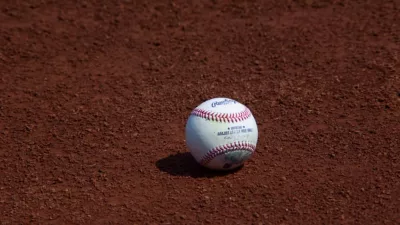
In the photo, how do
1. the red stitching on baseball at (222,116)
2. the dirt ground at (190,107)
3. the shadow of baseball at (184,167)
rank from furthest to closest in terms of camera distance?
the shadow of baseball at (184,167)
the red stitching on baseball at (222,116)
the dirt ground at (190,107)

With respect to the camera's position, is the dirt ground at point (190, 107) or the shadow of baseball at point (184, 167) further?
the shadow of baseball at point (184, 167)

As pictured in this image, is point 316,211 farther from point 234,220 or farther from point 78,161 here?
point 78,161

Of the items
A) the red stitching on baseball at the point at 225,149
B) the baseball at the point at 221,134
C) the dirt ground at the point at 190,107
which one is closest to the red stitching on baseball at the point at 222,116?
the baseball at the point at 221,134

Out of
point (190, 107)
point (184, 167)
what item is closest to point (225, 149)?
point (184, 167)

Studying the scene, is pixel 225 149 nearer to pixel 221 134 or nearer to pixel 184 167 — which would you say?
pixel 221 134

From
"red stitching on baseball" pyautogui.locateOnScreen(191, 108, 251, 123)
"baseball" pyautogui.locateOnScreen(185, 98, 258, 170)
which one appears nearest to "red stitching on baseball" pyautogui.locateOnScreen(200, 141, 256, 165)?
"baseball" pyautogui.locateOnScreen(185, 98, 258, 170)

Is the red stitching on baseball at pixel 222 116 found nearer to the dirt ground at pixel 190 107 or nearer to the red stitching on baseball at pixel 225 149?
the red stitching on baseball at pixel 225 149

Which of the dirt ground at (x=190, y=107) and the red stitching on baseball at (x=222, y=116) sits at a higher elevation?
the red stitching on baseball at (x=222, y=116)
